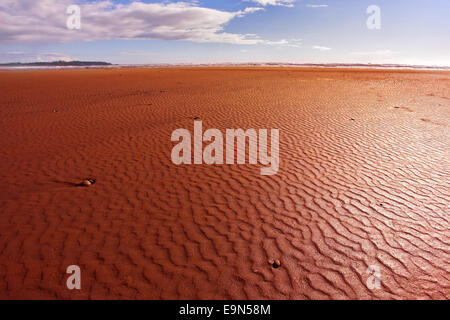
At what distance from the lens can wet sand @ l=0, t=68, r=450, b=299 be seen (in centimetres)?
340

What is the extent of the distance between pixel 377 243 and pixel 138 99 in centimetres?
1701

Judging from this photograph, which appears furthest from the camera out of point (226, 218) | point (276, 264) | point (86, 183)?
point (86, 183)

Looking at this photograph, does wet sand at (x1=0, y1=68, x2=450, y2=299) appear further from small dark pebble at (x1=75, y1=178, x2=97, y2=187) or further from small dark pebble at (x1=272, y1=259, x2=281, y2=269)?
small dark pebble at (x1=75, y1=178, x2=97, y2=187)

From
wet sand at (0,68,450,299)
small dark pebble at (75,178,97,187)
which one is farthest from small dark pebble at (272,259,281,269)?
small dark pebble at (75,178,97,187)

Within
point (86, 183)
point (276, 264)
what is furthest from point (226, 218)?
point (86, 183)

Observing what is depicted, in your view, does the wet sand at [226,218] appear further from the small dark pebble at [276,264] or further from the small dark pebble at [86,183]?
the small dark pebble at [86,183]

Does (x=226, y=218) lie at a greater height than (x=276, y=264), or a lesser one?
greater

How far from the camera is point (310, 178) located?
6160 millimetres

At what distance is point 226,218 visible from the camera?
15.6ft

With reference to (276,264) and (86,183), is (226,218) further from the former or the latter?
(86,183)

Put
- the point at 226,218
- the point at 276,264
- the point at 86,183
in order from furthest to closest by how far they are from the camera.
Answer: the point at 86,183 < the point at 226,218 < the point at 276,264

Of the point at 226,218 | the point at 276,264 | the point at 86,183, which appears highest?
the point at 86,183
